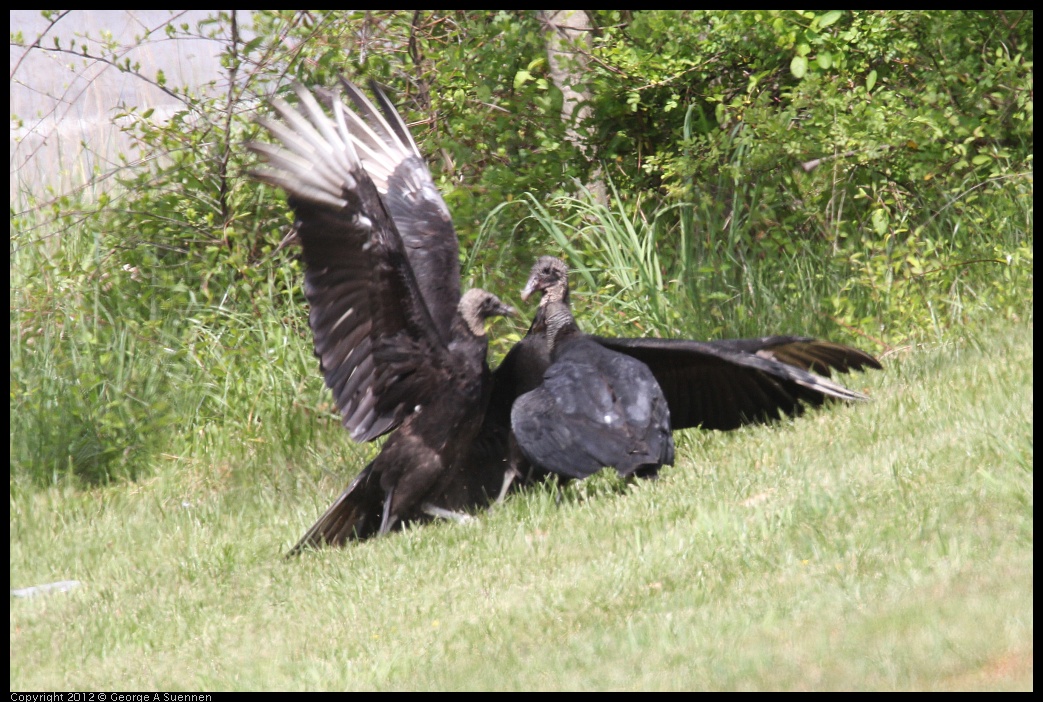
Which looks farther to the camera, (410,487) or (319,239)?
(410,487)

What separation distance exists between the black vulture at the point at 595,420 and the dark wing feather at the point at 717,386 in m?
0.23

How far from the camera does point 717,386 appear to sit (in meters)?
5.43

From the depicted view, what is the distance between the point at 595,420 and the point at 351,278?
1.18 metres

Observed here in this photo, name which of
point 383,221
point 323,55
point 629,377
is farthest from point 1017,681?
point 323,55

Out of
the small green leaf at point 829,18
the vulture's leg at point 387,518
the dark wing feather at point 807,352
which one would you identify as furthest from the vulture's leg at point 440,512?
the small green leaf at point 829,18

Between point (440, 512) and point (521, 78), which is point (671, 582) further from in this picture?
point (521, 78)

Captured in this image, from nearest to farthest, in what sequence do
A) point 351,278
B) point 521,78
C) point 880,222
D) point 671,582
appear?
1. point 671,582
2. point 351,278
3. point 880,222
4. point 521,78

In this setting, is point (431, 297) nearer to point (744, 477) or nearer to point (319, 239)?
point (319, 239)

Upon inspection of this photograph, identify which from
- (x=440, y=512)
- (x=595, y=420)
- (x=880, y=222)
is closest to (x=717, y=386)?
(x=595, y=420)

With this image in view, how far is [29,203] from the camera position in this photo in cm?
861

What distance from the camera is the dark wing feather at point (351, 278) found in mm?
4805

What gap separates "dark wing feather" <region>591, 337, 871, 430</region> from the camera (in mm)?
5164

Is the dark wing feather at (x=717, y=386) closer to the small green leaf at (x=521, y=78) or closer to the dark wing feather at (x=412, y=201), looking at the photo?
the dark wing feather at (x=412, y=201)

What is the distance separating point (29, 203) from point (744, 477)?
20.3 ft
